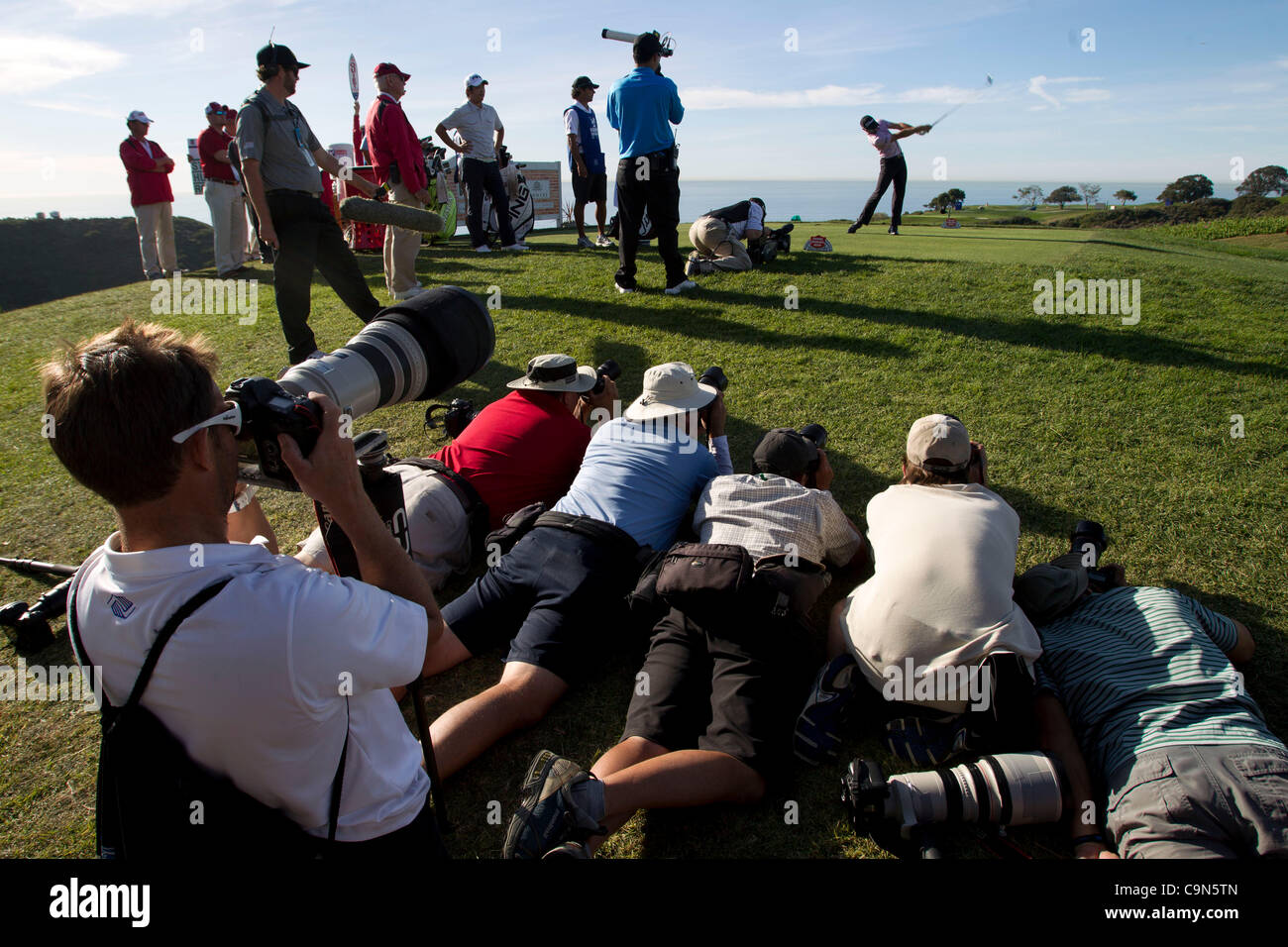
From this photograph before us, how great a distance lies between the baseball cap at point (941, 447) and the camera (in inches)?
113

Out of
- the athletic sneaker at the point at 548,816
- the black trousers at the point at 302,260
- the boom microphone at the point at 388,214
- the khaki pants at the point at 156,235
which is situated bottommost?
the athletic sneaker at the point at 548,816

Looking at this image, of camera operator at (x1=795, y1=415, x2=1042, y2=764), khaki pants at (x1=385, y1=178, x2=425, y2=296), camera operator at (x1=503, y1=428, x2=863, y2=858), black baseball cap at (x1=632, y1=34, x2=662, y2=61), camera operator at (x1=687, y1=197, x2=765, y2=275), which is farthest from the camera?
camera operator at (x1=687, y1=197, x2=765, y2=275)

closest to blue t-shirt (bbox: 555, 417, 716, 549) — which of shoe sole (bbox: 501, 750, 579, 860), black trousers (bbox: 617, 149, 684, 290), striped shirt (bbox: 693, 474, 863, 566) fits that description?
striped shirt (bbox: 693, 474, 863, 566)

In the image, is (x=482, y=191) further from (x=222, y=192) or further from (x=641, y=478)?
(x=641, y=478)

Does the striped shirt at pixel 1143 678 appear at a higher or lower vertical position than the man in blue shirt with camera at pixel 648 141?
lower

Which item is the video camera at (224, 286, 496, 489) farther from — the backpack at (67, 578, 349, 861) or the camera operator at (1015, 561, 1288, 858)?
the camera operator at (1015, 561, 1288, 858)

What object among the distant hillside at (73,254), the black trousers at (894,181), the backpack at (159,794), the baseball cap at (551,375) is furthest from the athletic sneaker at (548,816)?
the distant hillside at (73,254)

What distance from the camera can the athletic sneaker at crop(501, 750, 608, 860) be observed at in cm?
201

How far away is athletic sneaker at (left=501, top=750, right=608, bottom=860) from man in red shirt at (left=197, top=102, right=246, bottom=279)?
9.78 metres

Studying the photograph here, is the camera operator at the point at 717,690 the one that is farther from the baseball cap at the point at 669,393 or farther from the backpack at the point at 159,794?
the backpack at the point at 159,794

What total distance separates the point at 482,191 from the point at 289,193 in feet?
15.9

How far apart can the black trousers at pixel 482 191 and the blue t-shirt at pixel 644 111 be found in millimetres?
3238

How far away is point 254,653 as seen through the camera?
1295 mm
